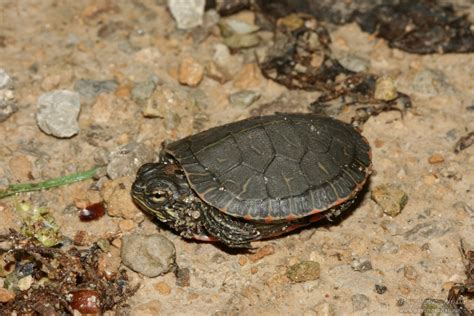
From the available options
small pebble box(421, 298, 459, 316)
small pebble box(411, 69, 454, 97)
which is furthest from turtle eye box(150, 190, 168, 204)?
small pebble box(411, 69, 454, 97)

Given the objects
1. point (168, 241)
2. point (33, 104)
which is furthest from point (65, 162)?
point (168, 241)

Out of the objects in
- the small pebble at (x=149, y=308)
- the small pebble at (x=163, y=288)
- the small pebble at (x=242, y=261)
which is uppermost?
the small pebble at (x=242, y=261)

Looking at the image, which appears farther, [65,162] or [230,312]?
[65,162]

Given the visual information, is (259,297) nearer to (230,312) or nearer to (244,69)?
(230,312)

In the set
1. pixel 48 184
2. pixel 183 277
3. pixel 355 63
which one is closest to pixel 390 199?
pixel 355 63

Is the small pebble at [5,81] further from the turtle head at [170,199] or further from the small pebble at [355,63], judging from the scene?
the small pebble at [355,63]

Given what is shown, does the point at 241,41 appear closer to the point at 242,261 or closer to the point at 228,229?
the point at 228,229

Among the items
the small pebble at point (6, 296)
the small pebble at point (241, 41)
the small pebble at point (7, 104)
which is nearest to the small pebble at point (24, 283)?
the small pebble at point (6, 296)
